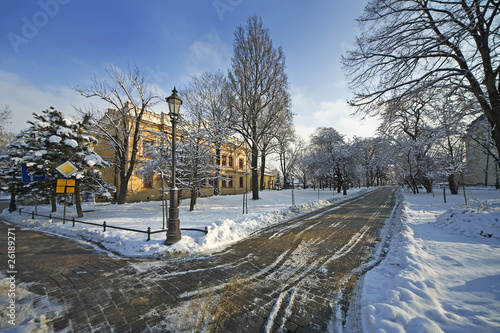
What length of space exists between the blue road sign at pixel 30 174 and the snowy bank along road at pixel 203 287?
21.6ft

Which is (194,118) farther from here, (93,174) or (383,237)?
(383,237)

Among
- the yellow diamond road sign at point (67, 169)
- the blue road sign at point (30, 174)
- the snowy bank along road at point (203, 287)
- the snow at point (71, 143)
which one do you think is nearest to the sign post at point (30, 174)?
the blue road sign at point (30, 174)

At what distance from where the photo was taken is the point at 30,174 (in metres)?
10.9

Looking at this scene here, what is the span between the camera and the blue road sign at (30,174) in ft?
34.3

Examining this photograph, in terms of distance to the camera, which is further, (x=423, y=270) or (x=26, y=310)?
(x=423, y=270)

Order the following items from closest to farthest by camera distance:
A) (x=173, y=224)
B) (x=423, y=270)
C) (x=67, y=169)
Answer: (x=423, y=270) → (x=173, y=224) → (x=67, y=169)

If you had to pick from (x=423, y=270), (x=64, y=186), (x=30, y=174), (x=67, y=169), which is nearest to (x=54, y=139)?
(x=30, y=174)

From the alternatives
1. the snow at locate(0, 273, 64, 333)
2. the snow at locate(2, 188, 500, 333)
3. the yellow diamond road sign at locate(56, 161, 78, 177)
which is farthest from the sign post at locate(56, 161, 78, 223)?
the snow at locate(0, 273, 64, 333)

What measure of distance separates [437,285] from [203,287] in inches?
160

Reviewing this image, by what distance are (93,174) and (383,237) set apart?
1644cm

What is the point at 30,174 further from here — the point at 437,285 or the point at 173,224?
the point at 437,285

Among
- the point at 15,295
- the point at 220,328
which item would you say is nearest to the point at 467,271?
the point at 220,328

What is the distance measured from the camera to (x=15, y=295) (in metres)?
3.40

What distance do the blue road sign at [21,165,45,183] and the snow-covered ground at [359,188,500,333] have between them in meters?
15.9
